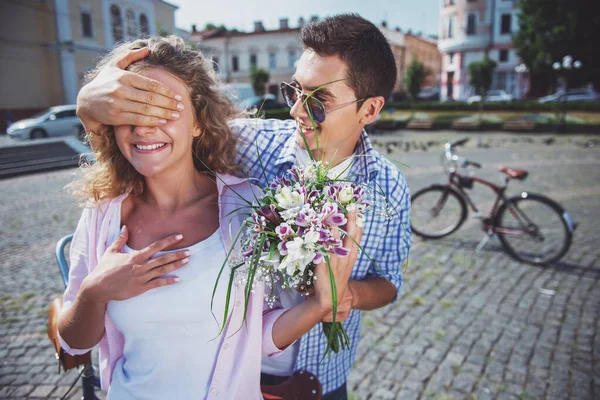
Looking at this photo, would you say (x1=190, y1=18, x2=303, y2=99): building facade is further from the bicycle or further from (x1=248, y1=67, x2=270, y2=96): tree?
the bicycle

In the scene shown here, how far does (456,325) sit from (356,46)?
10.1 feet

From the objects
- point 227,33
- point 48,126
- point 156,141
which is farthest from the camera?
point 227,33

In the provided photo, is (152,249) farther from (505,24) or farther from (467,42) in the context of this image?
(505,24)

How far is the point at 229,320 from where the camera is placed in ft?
5.16

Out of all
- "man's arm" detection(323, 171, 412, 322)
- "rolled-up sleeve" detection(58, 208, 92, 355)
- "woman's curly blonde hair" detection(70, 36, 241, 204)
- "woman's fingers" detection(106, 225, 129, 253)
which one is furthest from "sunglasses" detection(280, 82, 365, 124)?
"rolled-up sleeve" detection(58, 208, 92, 355)

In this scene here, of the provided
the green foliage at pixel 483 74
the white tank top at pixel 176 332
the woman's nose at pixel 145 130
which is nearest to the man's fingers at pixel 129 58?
the woman's nose at pixel 145 130

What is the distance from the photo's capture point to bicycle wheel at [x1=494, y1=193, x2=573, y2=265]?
5129 mm

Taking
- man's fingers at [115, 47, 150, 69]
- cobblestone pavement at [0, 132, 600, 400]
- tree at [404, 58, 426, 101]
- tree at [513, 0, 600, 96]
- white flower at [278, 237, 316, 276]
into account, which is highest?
tree at [513, 0, 600, 96]

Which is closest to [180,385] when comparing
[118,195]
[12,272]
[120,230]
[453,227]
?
[120,230]

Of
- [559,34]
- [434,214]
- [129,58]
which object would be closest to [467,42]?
[559,34]

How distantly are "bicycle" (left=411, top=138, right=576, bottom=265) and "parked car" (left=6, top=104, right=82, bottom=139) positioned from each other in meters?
18.0

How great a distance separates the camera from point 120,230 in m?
1.76

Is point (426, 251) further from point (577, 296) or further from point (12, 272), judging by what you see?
point (12, 272)

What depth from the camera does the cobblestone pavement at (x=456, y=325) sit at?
10.6ft
